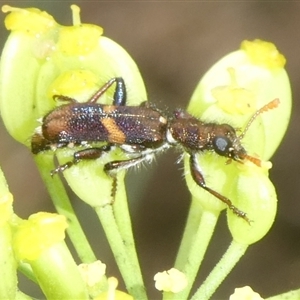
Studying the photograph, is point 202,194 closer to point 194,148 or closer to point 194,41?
point 194,148

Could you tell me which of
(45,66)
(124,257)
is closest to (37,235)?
(124,257)

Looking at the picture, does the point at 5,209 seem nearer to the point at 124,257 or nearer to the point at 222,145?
the point at 124,257

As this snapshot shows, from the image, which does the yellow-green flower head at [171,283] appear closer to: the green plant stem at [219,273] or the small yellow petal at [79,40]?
the green plant stem at [219,273]

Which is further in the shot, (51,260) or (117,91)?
(117,91)

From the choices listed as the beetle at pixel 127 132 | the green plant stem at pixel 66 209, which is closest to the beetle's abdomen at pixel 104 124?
the beetle at pixel 127 132

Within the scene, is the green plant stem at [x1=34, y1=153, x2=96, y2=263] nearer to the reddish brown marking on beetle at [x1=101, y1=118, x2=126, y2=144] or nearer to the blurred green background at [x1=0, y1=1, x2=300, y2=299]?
the reddish brown marking on beetle at [x1=101, y1=118, x2=126, y2=144]

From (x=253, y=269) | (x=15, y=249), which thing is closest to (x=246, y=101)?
(x=15, y=249)
